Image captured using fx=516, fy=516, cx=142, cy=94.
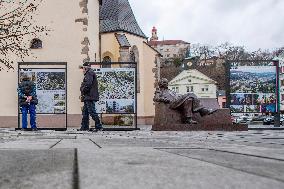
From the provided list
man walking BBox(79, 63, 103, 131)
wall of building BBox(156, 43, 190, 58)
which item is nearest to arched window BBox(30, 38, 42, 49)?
man walking BBox(79, 63, 103, 131)

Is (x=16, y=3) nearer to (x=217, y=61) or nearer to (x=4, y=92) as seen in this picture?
(x=4, y=92)

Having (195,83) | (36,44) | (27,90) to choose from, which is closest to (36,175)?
(27,90)

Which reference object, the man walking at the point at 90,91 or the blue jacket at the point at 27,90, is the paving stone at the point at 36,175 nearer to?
the man walking at the point at 90,91

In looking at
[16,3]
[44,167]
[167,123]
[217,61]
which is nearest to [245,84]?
[167,123]

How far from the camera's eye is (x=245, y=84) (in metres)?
17.4

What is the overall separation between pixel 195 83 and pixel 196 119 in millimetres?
94087

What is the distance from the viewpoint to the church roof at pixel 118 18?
33375mm

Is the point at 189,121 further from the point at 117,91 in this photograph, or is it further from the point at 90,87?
the point at 90,87

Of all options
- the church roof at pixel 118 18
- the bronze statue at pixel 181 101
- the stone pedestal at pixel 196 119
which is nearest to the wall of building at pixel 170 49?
the church roof at pixel 118 18

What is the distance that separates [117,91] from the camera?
50.7ft

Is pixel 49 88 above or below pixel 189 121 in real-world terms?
above

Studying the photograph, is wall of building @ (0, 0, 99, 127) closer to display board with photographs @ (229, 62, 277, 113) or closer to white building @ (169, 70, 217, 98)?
display board with photographs @ (229, 62, 277, 113)

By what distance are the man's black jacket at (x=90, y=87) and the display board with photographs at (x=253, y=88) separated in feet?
16.0

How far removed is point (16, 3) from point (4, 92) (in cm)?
440
